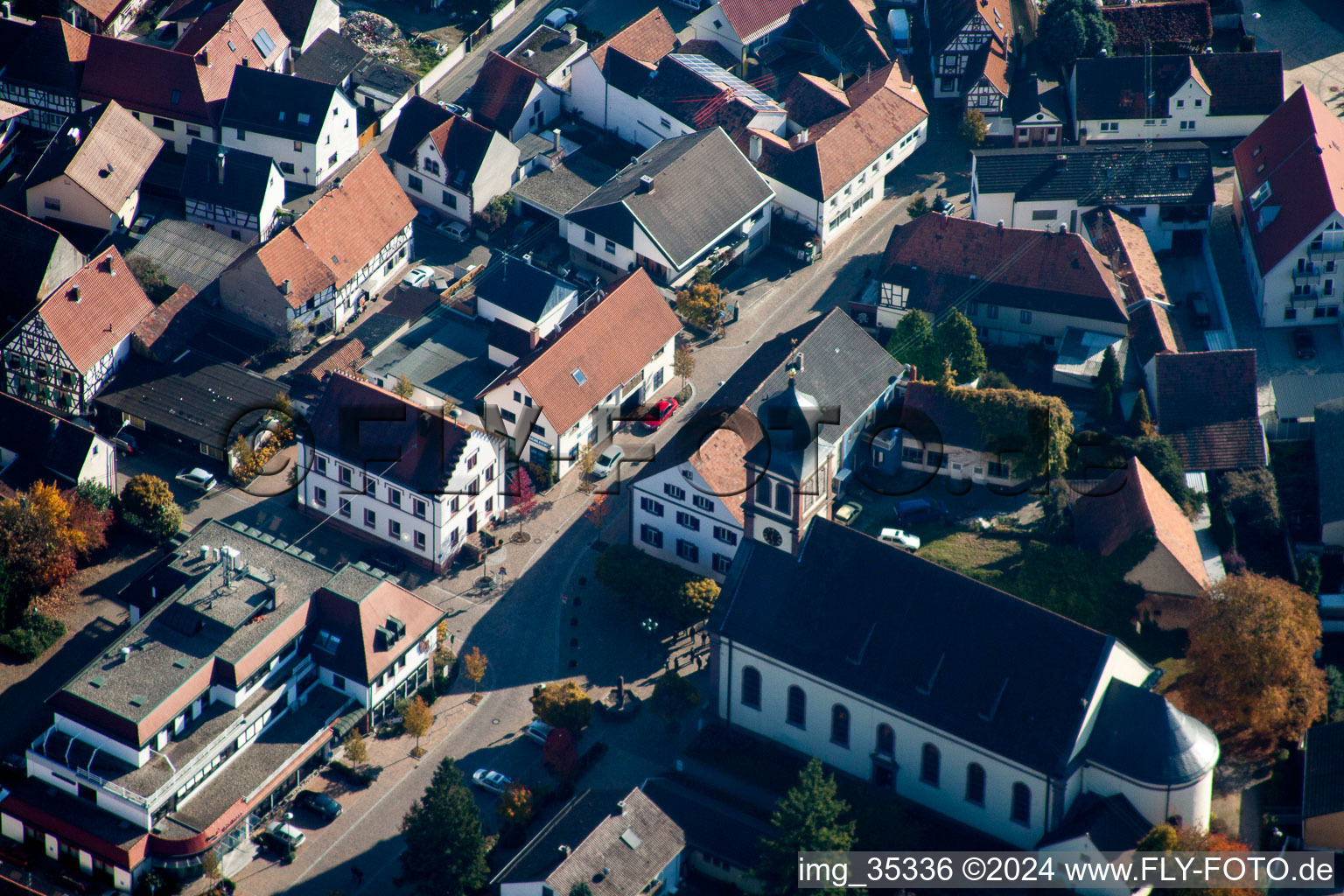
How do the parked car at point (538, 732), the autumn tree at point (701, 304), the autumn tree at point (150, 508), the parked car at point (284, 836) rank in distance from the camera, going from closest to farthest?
the parked car at point (284, 836) < the parked car at point (538, 732) < the autumn tree at point (150, 508) < the autumn tree at point (701, 304)

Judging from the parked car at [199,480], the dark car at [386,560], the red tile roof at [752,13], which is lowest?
the dark car at [386,560]

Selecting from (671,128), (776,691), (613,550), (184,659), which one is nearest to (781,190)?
(671,128)

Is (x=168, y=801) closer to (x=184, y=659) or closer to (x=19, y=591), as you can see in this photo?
(x=184, y=659)

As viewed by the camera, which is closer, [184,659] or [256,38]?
[184,659]

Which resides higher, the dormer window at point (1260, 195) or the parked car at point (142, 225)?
the dormer window at point (1260, 195)

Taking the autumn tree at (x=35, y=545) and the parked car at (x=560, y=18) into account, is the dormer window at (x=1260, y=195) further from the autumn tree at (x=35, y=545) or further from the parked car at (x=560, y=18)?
the autumn tree at (x=35, y=545)

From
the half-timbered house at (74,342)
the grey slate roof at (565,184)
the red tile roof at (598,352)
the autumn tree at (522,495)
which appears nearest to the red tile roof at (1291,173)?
the red tile roof at (598,352)
